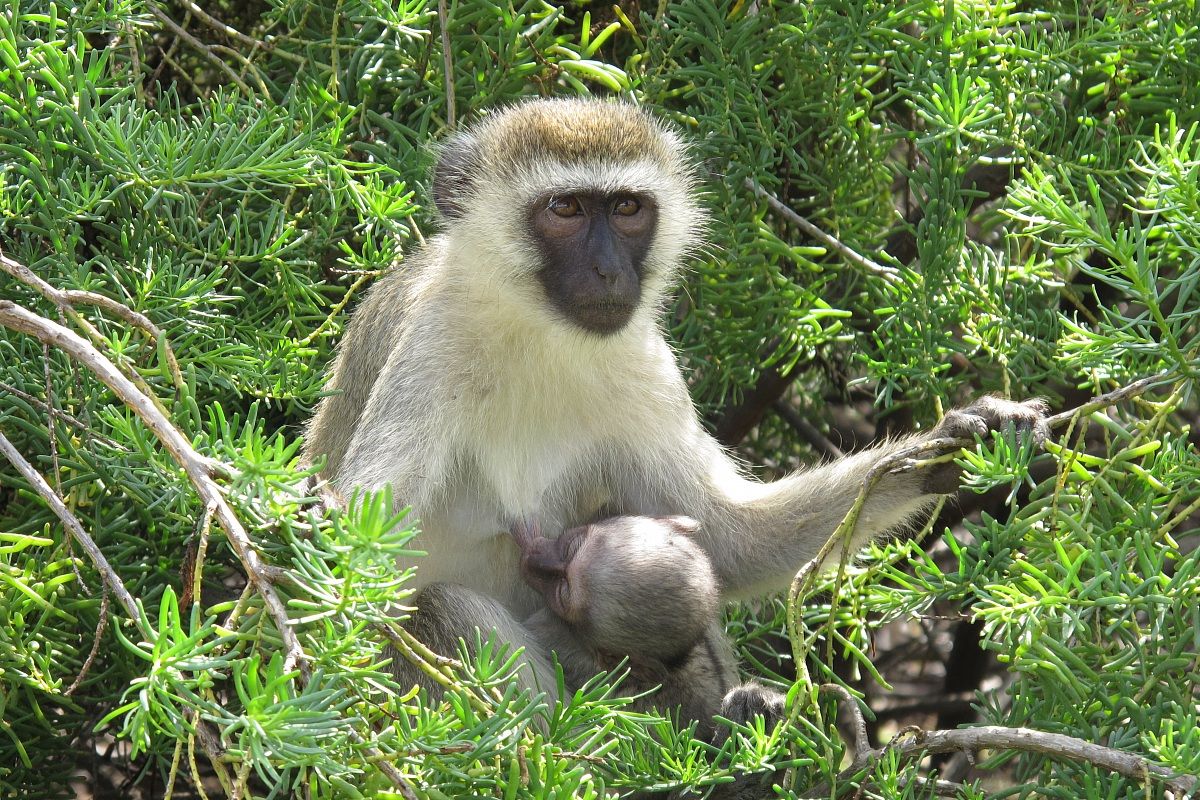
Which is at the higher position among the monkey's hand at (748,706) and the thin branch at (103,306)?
the thin branch at (103,306)

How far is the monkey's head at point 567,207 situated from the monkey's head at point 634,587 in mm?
575

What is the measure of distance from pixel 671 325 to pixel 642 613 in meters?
1.35

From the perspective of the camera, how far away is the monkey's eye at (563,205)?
362 centimetres

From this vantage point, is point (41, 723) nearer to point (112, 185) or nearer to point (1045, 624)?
point (112, 185)

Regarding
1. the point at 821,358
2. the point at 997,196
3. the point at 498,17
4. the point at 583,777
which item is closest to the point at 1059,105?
the point at 997,196

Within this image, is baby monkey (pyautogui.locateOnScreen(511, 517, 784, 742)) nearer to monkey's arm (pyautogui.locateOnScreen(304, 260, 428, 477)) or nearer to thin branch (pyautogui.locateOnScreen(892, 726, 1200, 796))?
monkey's arm (pyautogui.locateOnScreen(304, 260, 428, 477))

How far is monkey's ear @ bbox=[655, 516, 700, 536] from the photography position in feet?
12.0

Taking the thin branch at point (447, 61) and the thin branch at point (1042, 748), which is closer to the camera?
the thin branch at point (1042, 748)

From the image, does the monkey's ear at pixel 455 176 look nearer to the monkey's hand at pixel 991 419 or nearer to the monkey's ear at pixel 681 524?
the monkey's ear at pixel 681 524

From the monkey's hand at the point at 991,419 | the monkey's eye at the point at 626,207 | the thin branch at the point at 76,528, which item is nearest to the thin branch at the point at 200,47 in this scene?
the monkey's eye at the point at 626,207

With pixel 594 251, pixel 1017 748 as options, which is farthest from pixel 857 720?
pixel 594 251

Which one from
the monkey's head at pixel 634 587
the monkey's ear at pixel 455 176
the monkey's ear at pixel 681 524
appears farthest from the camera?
the monkey's ear at pixel 455 176

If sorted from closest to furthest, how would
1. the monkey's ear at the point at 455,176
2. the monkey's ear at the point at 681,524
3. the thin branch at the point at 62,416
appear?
the thin branch at the point at 62,416 → the monkey's ear at the point at 681,524 → the monkey's ear at the point at 455,176

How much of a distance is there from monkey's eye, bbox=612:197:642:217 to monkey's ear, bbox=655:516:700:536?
0.86 meters
